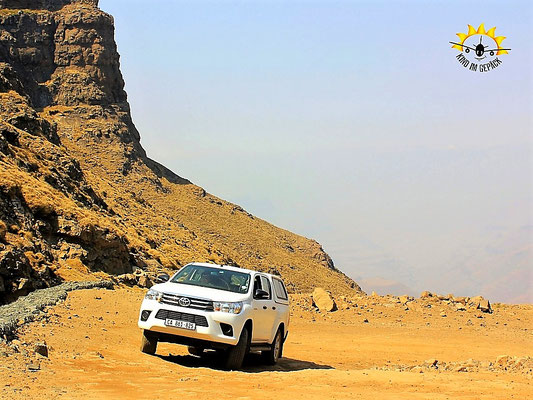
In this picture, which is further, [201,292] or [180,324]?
[201,292]

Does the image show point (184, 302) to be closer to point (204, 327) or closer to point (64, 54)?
point (204, 327)

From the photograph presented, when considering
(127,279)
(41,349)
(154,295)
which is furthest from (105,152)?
(41,349)

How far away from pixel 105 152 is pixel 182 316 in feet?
257

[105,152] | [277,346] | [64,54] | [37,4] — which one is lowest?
[277,346]

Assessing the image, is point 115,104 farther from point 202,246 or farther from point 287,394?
point 287,394

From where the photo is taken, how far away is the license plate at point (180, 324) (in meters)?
12.8

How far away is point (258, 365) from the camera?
1500cm

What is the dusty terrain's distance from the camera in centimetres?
1020

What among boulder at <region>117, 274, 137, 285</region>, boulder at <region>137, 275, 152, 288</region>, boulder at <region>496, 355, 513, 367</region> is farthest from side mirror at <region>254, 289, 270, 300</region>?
boulder at <region>137, 275, 152, 288</region>

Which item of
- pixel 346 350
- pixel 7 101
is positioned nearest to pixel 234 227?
pixel 7 101

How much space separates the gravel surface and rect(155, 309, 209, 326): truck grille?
2.48 metres

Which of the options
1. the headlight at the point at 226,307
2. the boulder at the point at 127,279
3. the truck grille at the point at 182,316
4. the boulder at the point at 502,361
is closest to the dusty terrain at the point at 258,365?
the boulder at the point at 502,361

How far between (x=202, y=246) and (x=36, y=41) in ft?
131

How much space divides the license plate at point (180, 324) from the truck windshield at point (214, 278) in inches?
44.3
